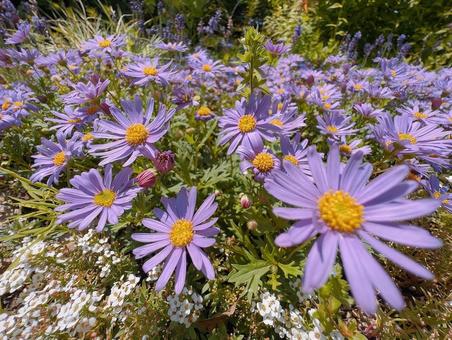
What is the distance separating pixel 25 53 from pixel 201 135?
177 centimetres

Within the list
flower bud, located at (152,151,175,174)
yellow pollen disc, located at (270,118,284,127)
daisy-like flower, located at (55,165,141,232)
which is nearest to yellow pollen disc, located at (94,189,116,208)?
daisy-like flower, located at (55,165,141,232)

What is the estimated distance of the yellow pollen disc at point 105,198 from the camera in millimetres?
1652

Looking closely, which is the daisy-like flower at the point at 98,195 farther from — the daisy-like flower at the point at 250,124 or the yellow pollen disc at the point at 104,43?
the yellow pollen disc at the point at 104,43

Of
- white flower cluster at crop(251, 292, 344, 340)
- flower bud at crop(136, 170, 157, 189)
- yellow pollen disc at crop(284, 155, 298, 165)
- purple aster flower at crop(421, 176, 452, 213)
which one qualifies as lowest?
white flower cluster at crop(251, 292, 344, 340)

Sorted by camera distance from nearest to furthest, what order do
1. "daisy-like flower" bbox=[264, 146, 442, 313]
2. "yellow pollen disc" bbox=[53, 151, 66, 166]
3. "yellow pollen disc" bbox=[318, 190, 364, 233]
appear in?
"daisy-like flower" bbox=[264, 146, 442, 313] → "yellow pollen disc" bbox=[318, 190, 364, 233] → "yellow pollen disc" bbox=[53, 151, 66, 166]

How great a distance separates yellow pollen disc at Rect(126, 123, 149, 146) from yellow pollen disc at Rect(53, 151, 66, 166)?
1.94ft

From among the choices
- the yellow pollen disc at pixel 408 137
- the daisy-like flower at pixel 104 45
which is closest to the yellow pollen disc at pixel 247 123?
the yellow pollen disc at pixel 408 137

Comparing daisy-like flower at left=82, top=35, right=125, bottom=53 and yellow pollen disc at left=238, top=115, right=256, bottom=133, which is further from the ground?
daisy-like flower at left=82, top=35, right=125, bottom=53

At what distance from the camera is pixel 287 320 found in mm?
1701

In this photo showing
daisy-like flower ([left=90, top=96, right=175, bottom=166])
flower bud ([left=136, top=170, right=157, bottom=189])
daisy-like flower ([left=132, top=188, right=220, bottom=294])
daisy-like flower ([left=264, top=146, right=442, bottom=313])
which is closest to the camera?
daisy-like flower ([left=264, top=146, right=442, bottom=313])

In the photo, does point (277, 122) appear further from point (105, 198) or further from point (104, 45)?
point (104, 45)

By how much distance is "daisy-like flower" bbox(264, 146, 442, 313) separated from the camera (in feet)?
3.03

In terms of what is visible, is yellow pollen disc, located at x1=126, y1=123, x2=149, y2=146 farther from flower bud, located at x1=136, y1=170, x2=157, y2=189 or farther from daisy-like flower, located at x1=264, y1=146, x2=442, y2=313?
daisy-like flower, located at x1=264, y1=146, x2=442, y2=313

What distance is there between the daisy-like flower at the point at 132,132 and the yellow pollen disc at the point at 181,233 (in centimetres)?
41
